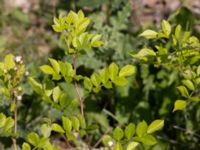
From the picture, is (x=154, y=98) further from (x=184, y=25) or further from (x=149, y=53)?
(x=149, y=53)

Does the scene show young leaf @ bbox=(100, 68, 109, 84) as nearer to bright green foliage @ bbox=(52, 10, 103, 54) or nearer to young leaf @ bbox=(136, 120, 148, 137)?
bright green foliage @ bbox=(52, 10, 103, 54)

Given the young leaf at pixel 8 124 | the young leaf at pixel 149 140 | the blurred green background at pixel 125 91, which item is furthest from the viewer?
the blurred green background at pixel 125 91

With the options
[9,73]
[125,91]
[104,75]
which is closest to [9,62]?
Result: [9,73]

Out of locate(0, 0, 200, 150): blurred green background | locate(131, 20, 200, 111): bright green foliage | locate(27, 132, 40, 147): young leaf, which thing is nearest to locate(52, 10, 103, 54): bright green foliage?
locate(131, 20, 200, 111): bright green foliage

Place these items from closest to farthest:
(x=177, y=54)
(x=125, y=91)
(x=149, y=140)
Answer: (x=149, y=140) < (x=177, y=54) < (x=125, y=91)

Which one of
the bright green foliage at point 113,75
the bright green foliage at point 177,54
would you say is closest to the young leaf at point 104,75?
the bright green foliage at point 113,75

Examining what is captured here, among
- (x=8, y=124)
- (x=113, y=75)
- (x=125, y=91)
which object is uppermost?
(x=113, y=75)

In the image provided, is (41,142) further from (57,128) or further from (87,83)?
(87,83)

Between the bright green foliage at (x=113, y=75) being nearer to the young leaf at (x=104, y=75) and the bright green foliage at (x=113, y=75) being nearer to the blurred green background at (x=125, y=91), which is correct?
the young leaf at (x=104, y=75)

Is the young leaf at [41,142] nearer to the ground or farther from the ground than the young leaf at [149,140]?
farther from the ground

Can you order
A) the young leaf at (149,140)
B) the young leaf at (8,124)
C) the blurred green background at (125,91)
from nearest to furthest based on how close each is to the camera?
the young leaf at (149,140) → the young leaf at (8,124) → the blurred green background at (125,91)

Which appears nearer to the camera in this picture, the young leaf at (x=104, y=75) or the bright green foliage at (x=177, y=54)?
the young leaf at (x=104, y=75)
